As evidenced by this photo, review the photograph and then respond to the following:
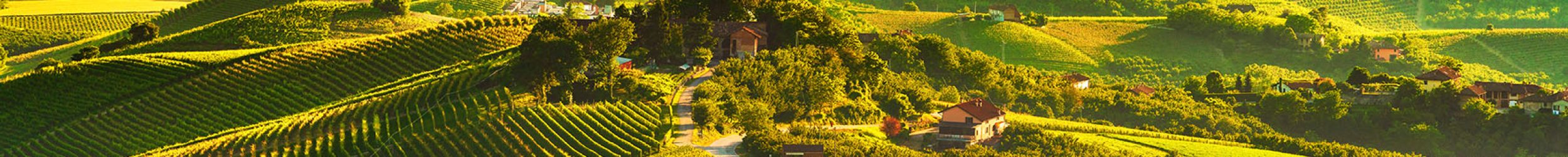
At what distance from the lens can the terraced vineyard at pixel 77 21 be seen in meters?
90.7

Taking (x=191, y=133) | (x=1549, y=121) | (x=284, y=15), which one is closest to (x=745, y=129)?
(x=191, y=133)

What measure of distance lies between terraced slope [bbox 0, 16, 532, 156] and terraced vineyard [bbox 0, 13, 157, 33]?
20973mm

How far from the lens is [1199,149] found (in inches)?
2896

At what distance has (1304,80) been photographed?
310 ft

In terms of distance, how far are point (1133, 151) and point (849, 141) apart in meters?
12.2

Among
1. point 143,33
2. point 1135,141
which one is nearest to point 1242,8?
point 1135,141

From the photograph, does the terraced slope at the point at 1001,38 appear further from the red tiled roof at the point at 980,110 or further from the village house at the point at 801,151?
the village house at the point at 801,151

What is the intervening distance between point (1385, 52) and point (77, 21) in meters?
54.4

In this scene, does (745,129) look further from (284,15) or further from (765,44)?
(284,15)

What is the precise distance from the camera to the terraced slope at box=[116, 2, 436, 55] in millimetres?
77938

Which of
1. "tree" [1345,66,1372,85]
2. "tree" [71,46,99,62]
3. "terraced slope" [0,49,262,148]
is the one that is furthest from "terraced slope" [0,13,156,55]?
"tree" [1345,66,1372,85]

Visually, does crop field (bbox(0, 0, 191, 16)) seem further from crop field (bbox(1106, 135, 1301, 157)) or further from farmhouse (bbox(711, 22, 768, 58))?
crop field (bbox(1106, 135, 1301, 157))

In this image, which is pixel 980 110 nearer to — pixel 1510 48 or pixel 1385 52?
pixel 1385 52

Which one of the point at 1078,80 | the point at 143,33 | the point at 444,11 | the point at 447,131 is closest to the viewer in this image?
the point at 447,131
